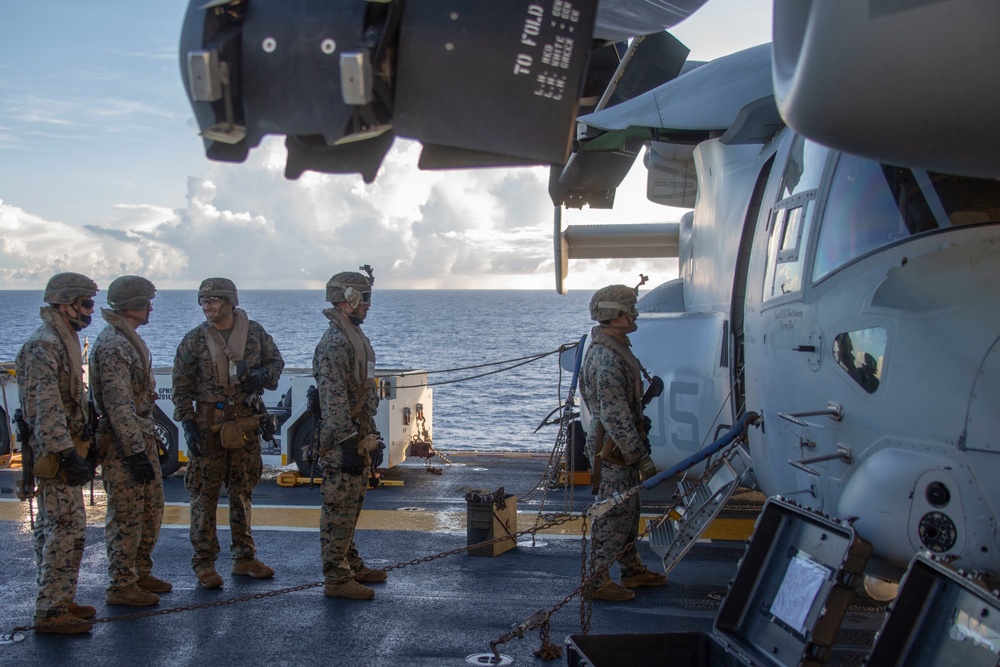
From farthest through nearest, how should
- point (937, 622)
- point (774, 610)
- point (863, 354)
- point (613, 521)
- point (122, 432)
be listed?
1. point (613, 521)
2. point (122, 432)
3. point (774, 610)
4. point (863, 354)
5. point (937, 622)

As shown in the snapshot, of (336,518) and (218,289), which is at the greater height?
(218,289)

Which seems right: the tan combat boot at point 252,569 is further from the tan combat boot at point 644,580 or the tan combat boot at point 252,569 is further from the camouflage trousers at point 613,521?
the tan combat boot at point 644,580

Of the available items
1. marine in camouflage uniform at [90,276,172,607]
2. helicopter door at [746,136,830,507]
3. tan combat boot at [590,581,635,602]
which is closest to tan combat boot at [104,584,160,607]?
marine in camouflage uniform at [90,276,172,607]

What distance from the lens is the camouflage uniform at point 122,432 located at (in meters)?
6.06

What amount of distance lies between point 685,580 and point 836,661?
5.57ft

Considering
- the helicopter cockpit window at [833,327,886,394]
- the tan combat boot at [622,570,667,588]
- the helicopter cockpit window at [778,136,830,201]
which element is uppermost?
the helicopter cockpit window at [778,136,830,201]

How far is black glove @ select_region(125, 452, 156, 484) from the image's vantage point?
239 inches

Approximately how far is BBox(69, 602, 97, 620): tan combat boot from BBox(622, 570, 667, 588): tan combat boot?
11.1 feet

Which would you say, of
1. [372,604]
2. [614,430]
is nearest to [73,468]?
[372,604]

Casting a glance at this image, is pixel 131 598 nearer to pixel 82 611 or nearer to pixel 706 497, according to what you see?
pixel 82 611

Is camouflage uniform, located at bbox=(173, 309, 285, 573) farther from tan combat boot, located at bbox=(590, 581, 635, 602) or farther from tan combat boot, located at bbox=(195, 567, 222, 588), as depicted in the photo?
tan combat boot, located at bbox=(590, 581, 635, 602)

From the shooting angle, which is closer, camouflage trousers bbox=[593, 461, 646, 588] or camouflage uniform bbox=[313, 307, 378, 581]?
camouflage trousers bbox=[593, 461, 646, 588]

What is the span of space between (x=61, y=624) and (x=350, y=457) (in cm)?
194

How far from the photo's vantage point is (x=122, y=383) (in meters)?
6.12
